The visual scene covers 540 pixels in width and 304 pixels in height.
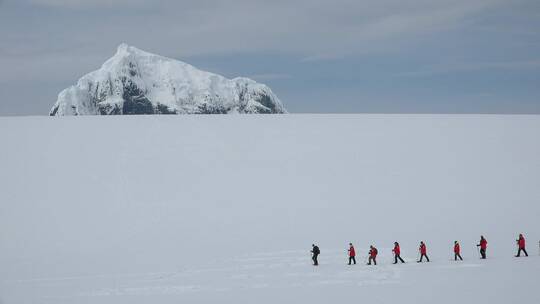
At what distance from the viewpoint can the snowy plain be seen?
1215cm

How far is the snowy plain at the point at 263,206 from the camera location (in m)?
12.1

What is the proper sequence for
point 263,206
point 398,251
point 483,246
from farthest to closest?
point 263,206
point 483,246
point 398,251

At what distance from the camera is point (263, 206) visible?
832 inches

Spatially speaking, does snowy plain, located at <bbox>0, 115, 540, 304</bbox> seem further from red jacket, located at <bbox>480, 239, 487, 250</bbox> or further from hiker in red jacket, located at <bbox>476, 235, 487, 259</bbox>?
red jacket, located at <bbox>480, 239, 487, 250</bbox>

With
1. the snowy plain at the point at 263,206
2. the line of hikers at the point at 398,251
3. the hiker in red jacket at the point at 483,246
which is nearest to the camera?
the snowy plain at the point at 263,206

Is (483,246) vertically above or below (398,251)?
above

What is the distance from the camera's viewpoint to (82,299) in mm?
11508

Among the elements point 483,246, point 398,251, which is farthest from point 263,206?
point 483,246

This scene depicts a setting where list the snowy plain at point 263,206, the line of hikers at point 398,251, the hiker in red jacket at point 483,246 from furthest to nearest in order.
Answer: the hiker in red jacket at point 483,246 < the line of hikers at point 398,251 < the snowy plain at point 263,206

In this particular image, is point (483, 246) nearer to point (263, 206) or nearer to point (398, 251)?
point (398, 251)

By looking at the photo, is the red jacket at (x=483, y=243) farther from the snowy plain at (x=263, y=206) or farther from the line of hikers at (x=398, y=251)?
the snowy plain at (x=263, y=206)

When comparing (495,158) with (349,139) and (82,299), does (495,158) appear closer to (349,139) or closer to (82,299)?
(349,139)

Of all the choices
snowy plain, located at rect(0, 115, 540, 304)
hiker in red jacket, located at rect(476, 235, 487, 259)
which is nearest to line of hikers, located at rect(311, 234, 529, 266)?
hiker in red jacket, located at rect(476, 235, 487, 259)

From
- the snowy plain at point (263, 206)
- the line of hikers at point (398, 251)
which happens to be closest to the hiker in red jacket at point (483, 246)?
the line of hikers at point (398, 251)
